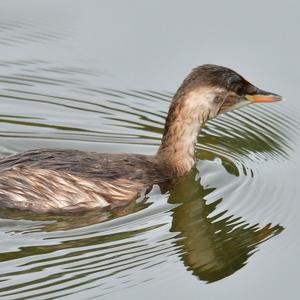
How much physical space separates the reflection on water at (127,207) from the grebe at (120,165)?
0.12m

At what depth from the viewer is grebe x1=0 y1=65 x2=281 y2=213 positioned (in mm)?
9430

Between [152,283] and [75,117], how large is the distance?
10.4ft

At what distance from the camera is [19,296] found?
8.02m

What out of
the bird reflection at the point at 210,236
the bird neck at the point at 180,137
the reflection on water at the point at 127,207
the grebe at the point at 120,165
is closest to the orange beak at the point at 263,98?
the grebe at the point at 120,165

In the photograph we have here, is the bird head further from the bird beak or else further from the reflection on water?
the reflection on water

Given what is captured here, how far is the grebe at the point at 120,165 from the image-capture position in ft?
30.9

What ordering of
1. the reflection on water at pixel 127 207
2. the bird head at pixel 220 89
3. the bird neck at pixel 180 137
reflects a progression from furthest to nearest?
the bird neck at pixel 180 137 < the bird head at pixel 220 89 < the reflection on water at pixel 127 207

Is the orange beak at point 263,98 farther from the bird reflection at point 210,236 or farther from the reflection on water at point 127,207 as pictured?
the bird reflection at point 210,236

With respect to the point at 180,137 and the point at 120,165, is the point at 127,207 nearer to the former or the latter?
the point at 120,165

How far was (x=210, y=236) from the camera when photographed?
934 centimetres

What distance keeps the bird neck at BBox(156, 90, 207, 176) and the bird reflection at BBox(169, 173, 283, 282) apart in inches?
13.6

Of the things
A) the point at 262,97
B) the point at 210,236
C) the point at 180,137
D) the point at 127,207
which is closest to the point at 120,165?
the point at 127,207

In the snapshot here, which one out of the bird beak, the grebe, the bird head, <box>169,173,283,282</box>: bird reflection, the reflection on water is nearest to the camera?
the reflection on water

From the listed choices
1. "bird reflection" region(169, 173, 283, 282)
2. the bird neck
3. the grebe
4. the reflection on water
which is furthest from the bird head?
"bird reflection" region(169, 173, 283, 282)
